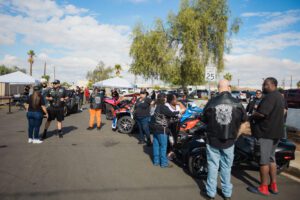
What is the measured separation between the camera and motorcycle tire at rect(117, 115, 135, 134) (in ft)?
33.7

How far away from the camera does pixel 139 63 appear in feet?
85.7

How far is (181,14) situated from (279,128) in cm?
2112

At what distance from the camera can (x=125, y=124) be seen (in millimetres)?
10336

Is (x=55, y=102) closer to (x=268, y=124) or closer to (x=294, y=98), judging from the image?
(x=268, y=124)

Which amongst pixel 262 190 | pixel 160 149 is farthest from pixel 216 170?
pixel 160 149

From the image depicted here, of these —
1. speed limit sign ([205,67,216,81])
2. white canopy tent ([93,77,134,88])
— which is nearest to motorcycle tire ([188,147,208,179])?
speed limit sign ([205,67,216,81])

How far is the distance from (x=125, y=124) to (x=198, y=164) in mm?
5321

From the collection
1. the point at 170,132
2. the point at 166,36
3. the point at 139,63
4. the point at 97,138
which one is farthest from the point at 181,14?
→ the point at 170,132

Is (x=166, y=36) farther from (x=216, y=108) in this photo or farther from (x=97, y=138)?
(x=216, y=108)

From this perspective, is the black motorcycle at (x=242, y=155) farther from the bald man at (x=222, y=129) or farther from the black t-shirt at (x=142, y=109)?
the black t-shirt at (x=142, y=109)

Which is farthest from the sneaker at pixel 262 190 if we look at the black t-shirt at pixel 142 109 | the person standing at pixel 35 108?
the person standing at pixel 35 108

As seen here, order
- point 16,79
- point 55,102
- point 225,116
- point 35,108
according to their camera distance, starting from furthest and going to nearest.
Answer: point 16,79 → point 55,102 → point 35,108 → point 225,116

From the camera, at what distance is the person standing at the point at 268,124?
4312mm

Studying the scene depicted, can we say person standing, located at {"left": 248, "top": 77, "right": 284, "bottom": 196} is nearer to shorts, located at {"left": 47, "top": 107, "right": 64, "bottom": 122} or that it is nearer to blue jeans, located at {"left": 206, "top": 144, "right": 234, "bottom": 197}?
blue jeans, located at {"left": 206, "top": 144, "right": 234, "bottom": 197}
